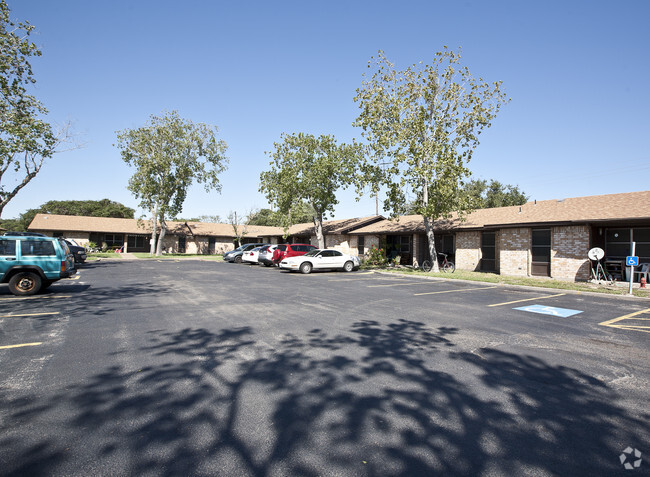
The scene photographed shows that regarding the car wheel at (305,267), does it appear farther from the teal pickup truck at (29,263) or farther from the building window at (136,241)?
the building window at (136,241)

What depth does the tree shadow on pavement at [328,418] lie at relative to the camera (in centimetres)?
275

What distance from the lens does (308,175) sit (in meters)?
30.0

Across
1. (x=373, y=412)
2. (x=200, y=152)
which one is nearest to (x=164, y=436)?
(x=373, y=412)

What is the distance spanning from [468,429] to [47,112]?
1053 inches

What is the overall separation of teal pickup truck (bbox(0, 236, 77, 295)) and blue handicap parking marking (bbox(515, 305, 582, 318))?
14016 millimetres

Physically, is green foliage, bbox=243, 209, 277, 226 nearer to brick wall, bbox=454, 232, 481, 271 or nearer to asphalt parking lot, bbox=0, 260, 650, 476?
brick wall, bbox=454, 232, 481, 271

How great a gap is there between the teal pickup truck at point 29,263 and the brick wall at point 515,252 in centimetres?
2107

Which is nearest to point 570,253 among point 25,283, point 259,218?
point 25,283

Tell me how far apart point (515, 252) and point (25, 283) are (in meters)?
22.3

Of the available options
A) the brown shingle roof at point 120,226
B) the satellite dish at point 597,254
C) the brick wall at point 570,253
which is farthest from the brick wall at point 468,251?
the brown shingle roof at point 120,226

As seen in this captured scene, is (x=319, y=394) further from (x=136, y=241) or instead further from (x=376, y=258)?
(x=136, y=241)

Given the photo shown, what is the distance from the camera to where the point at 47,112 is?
20.5m

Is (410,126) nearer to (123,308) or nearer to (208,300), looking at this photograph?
(208,300)

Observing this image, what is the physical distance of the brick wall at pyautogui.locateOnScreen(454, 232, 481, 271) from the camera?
22125 millimetres
